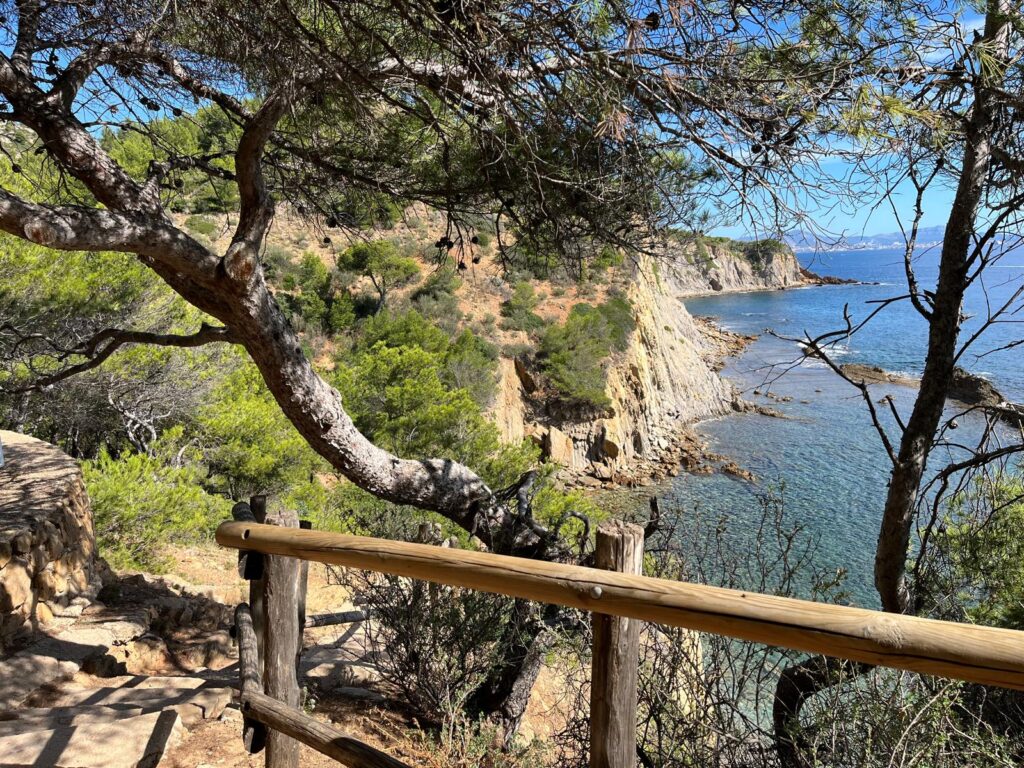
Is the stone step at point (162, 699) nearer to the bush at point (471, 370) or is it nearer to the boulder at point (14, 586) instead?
the boulder at point (14, 586)

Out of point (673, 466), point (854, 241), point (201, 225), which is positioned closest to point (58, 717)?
point (854, 241)

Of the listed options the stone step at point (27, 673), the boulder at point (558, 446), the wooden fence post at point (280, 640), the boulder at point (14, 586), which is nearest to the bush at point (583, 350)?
the boulder at point (558, 446)

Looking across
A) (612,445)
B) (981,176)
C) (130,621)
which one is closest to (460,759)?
(130,621)

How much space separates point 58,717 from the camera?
120 inches

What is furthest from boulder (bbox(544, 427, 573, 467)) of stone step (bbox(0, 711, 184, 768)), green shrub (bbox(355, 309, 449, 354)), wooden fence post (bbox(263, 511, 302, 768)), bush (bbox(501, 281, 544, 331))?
wooden fence post (bbox(263, 511, 302, 768))

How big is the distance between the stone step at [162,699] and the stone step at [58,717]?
15cm

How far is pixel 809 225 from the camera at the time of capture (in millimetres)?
2916

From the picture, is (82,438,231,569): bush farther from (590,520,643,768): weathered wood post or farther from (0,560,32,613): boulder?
(590,520,643,768): weathered wood post

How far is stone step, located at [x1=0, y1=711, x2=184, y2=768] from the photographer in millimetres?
2426

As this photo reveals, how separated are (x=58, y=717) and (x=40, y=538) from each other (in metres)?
1.88

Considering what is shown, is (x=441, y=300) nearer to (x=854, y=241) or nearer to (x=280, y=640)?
(x=854, y=241)

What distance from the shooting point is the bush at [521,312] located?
22578mm

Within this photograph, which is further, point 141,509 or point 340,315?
point 340,315

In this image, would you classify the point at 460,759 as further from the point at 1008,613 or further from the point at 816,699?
the point at 1008,613
